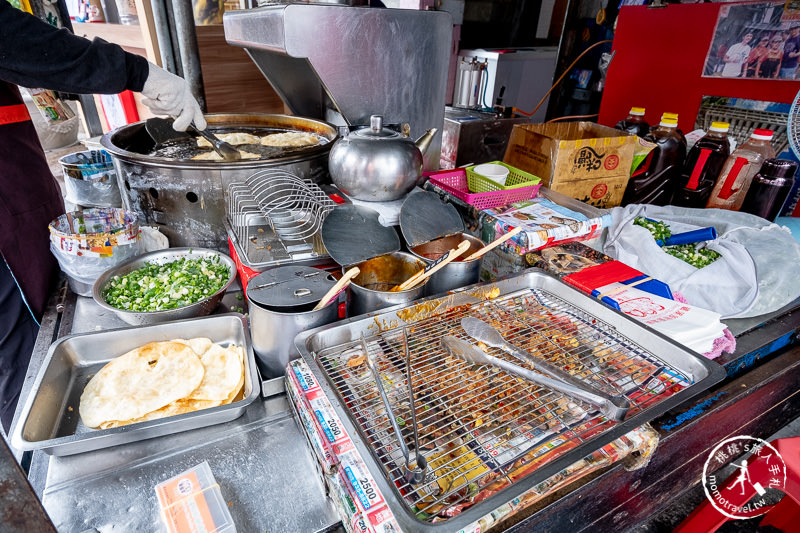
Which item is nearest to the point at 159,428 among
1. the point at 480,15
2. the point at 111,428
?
the point at 111,428

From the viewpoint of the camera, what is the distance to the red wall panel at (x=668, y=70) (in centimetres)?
291

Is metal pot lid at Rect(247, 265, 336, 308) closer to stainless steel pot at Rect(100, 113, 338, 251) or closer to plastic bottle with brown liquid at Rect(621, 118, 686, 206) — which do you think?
stainless steel pot at Rect(100, 113, 338, 251)

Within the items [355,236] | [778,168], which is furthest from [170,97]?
[778,168]

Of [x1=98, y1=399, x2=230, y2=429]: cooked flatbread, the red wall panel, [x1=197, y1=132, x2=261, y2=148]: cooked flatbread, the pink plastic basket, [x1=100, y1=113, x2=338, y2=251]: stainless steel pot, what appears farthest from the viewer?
the red wall panel

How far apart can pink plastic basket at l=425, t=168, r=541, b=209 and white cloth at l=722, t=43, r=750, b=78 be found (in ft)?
6.40

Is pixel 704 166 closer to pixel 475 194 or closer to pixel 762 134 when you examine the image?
pixel 762 134

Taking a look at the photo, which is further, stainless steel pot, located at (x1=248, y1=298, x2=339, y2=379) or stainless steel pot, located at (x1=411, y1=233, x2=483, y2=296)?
stainless steel pot, located at (x1=411, y1=233, x2=483, y2=296)

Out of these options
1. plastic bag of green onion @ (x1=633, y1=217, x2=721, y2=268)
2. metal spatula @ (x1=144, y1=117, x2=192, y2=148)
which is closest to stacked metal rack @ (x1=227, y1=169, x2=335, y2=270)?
metal spatula @ (x1=144, y1=117, x2=192, y2=148)

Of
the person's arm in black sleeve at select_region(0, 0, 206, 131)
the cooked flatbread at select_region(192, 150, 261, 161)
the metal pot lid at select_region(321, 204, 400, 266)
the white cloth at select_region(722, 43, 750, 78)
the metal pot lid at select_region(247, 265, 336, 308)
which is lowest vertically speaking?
the metal pot lid at select_region(247, 265, 336, 308)

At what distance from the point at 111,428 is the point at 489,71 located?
545 cm

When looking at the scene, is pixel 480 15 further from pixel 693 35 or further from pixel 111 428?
pixel 111 428

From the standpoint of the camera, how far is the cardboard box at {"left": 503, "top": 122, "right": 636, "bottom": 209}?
2.19 meters

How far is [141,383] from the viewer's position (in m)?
1.29

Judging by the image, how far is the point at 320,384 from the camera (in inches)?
42.0
